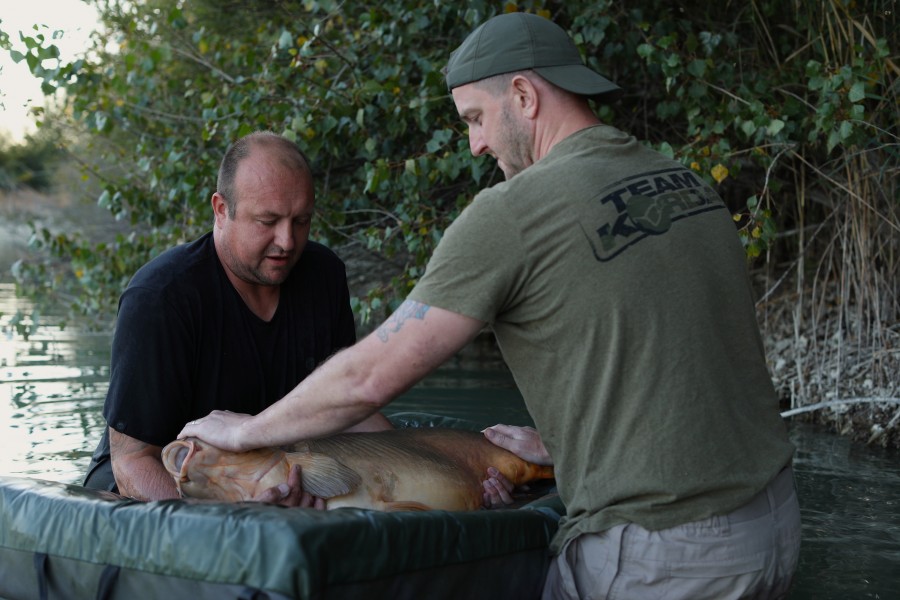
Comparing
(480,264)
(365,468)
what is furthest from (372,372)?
(365,468)

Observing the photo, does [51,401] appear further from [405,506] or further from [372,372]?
[372,372]

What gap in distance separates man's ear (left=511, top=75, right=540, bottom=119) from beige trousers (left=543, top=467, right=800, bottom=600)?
1.12 m

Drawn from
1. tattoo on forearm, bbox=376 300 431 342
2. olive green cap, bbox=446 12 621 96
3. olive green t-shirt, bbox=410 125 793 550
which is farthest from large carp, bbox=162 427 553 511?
olive green cap, bbox=446 12 621 96

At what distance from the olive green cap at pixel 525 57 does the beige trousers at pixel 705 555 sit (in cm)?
114

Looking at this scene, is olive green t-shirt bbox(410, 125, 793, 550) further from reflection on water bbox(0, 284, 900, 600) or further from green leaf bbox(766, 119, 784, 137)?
green leaf bbox(766, 119, 784, 137)

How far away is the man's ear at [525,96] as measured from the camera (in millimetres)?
2701

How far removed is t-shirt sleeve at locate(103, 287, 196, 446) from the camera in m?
3.43

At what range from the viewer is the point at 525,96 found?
2713 millimetres

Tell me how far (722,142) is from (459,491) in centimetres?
315

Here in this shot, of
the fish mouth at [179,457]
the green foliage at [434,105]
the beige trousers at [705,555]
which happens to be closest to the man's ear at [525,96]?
the beige trousers at [705,555]

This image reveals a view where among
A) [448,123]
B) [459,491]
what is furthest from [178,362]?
[448,123]

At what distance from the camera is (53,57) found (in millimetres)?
6680

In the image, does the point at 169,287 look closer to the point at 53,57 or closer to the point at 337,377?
the point at 337,377

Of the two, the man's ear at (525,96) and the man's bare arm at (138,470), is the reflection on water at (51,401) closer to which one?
the man's bare arm at (138,470)
